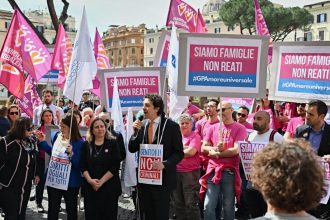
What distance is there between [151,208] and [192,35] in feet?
7.28

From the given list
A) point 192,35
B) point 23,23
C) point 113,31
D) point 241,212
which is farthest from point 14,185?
point 113,31

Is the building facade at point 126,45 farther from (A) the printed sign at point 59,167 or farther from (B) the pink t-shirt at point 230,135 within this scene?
(B) the pink t-shirt at point 230,135

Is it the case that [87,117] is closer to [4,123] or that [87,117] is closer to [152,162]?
[4,123]

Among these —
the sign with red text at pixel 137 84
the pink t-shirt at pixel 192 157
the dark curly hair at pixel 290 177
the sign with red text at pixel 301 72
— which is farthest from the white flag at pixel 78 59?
the dark curly hair at pixel 290 177

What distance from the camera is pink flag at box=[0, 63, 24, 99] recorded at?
26.9 feet

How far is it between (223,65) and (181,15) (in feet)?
21.9

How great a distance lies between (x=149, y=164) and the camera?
5.41m

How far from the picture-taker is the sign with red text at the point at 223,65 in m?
5.91

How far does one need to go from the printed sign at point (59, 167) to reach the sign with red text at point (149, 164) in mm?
998

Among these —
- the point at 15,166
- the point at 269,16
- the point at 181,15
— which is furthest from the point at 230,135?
the point at 269,16

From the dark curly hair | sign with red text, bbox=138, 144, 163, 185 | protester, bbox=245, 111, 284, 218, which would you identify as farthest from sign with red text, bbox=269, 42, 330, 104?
the dark curly hair

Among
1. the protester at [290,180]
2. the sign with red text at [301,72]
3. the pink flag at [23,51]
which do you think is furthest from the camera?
the pink flag at [23,51]

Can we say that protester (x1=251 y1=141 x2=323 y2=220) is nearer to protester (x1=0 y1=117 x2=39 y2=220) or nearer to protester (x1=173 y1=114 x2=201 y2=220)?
protester (x1=0 y1=117 x2=39 y2=220)

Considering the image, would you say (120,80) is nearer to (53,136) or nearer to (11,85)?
(53,136)
